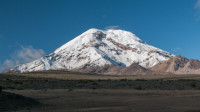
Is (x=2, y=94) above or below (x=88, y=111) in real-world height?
above

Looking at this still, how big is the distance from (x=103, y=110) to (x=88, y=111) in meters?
0.87

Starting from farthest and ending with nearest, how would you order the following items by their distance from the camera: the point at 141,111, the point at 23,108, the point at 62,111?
the point at 23,108
the point at 62,111
the point at 141,111

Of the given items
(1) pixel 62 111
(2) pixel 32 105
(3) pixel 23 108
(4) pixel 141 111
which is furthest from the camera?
(2) pixel 32 105

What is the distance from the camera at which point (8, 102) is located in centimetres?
1634

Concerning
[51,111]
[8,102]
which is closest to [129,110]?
[51,111]

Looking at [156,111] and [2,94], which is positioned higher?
[2,94]

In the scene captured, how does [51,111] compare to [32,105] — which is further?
[32,105]

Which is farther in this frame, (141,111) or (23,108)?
(23,108)

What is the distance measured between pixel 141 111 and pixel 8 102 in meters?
8.73

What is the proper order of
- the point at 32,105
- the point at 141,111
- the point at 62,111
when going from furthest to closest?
the point at 32,105
the point at 62,111
the point at 141,111

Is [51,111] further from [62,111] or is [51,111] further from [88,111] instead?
[88,111]

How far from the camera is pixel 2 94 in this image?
55.9 ft

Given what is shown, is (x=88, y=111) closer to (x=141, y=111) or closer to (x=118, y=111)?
(x=118, y=111)

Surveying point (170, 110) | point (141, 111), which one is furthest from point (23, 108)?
point (170, 110)
